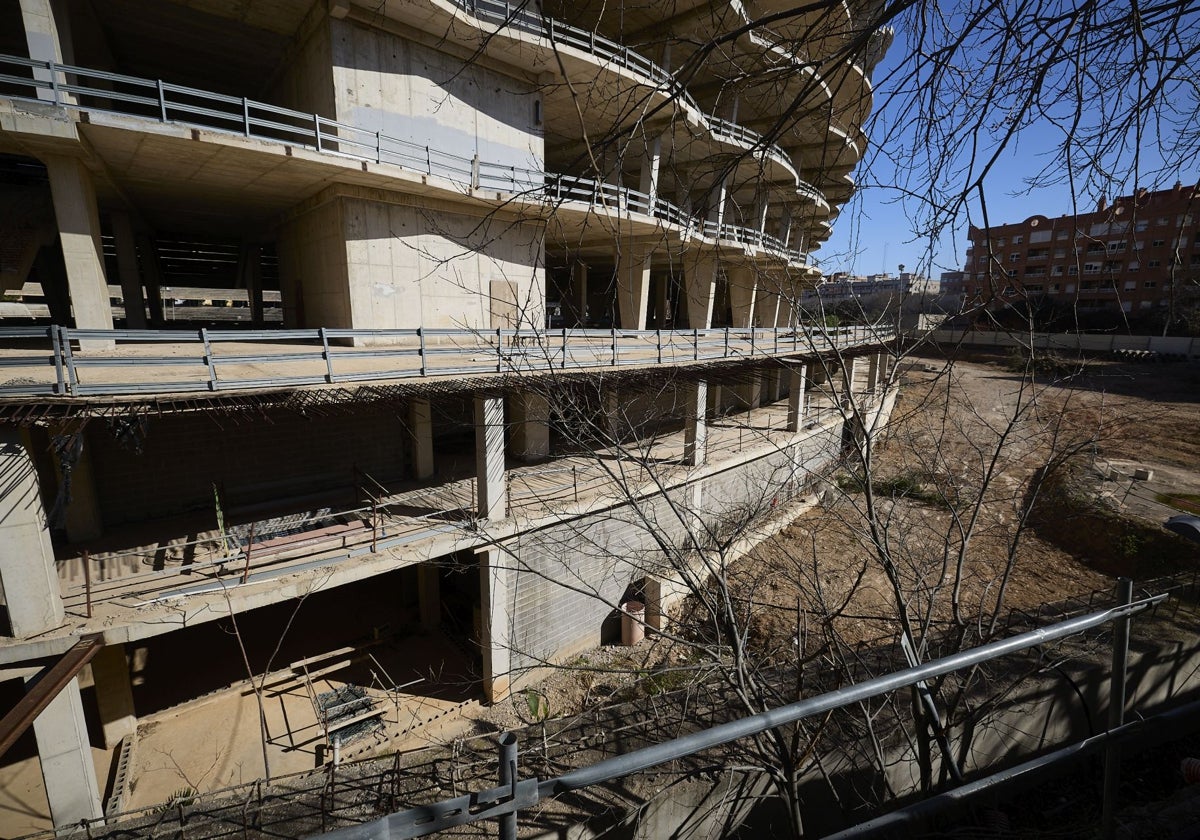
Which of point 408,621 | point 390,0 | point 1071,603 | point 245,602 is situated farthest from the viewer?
point 408,621

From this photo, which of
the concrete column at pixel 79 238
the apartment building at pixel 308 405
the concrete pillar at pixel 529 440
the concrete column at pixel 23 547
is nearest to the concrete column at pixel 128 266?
the apartment building at pixel 308 405

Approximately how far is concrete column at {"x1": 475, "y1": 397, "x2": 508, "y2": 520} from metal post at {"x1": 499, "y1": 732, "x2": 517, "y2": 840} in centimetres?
900

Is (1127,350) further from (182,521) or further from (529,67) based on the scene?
(182,521)

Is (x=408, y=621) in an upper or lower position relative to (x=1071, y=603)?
lower

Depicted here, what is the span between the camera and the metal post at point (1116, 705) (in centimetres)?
247

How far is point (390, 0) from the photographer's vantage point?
40.8 feet

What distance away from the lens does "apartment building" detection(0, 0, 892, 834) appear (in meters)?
7.64

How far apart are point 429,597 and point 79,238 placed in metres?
10.7

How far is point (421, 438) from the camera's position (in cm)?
1369

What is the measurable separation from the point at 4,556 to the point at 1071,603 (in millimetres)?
17176

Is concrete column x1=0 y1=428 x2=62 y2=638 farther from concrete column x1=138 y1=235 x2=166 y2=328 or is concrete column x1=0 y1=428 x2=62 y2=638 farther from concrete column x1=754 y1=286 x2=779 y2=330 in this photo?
concrete column x1=754 y1=286 x2=779 y2=330

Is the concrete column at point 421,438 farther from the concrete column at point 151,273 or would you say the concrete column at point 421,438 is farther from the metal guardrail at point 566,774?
the concrete column at point 151,273

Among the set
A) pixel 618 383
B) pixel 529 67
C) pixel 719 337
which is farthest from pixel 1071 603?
pixel 529 67

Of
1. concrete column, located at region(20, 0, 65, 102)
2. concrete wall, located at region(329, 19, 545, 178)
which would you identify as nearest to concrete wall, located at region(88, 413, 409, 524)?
concrete column, located at region(20, 0, 65, 102)
